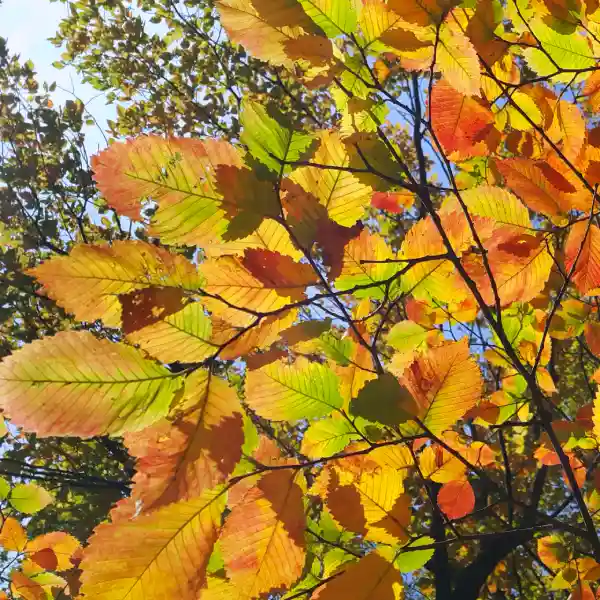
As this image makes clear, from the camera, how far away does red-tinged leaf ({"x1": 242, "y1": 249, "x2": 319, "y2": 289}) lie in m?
0.59

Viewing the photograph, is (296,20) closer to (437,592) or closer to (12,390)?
(12,390)

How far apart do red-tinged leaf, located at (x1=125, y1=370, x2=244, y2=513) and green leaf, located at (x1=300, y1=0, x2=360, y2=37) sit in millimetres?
445

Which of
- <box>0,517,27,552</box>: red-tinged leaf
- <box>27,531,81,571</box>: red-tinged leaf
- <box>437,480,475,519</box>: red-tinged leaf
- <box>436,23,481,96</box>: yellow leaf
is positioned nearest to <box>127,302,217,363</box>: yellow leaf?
<box>436,23,481,96</box>: yellow leaf

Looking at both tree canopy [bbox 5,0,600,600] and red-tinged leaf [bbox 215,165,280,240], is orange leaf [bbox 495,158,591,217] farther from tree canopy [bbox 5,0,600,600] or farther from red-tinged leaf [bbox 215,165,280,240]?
red-tinged leaf [bbox 215,165,280,240]

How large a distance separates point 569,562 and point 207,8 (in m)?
4.77

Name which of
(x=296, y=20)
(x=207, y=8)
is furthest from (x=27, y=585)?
(x=207, y=8)

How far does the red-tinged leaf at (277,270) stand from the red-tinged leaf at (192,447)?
122 mm

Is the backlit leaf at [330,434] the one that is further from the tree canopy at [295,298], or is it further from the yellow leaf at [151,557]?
the yellow leaf at [151,557]

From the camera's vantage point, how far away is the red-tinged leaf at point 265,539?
59 centimetres

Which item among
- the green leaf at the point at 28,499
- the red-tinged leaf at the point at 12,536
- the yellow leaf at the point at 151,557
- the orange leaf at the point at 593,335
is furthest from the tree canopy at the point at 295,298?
the red-tinged leaf at the point at 12,536

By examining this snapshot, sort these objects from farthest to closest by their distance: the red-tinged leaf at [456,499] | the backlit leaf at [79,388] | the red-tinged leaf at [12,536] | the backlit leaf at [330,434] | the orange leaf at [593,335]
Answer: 1. the red-tinged leaf at [12,536]
2. the orange leaf at [593,335]
3. the red-tinged leaf at [456,499]
4. the backlit leaf at [330,434]
5. the backlit leaf at [79,388]

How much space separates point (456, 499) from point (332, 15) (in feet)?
2.93

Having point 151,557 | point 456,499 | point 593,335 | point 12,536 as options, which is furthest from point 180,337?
point 12,536

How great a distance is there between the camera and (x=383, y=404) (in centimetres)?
63
